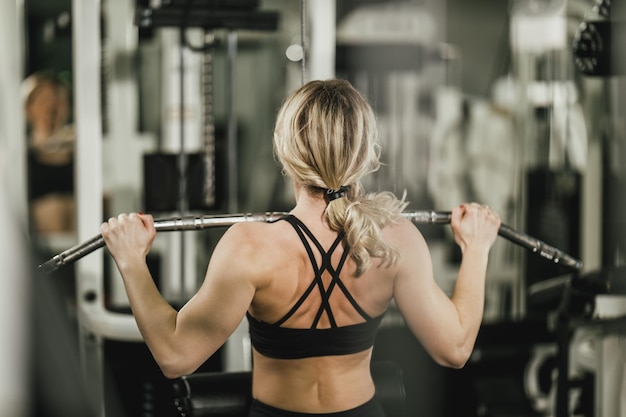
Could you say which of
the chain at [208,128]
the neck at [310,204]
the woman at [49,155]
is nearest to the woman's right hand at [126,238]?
the neck at [310,204]

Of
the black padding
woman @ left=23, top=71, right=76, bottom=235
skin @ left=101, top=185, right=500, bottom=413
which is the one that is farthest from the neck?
woman @ left=23, top=71, right=76, bottom=235

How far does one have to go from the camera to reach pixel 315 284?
5.52 ft

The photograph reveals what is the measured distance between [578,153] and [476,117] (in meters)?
0.65

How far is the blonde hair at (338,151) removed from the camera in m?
1.63

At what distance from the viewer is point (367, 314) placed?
1.74m

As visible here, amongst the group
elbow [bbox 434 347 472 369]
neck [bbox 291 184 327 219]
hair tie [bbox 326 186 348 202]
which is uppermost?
hair tie [bbox 326 186 348 202]

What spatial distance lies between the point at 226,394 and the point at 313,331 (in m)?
0.45

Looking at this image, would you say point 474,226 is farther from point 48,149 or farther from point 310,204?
point 48,149

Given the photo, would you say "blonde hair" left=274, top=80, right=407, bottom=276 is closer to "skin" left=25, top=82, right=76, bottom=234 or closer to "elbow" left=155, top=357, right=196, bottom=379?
"elbow" left=155, top=357, right=196, bottom=379

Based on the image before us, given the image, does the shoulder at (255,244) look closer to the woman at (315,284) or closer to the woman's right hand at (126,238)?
the woman at (315,284)

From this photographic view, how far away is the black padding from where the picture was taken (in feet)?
6.61

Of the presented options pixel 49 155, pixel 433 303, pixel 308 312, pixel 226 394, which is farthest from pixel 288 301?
pixel 49 155

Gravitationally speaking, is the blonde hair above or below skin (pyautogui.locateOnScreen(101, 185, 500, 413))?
above

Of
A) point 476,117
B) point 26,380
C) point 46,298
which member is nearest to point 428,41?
point 476,117
